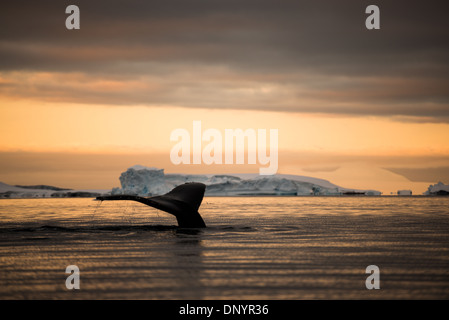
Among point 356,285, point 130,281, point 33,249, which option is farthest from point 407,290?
A: point 33,249

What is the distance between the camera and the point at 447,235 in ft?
100

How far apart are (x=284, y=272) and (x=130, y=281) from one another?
4.64 meters

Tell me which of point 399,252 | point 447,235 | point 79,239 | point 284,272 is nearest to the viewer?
point 284,272

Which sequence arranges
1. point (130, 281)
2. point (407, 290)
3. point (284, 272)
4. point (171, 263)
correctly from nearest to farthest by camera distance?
point (407, 290), point (130, 281), point (284, 272), point (171, 263)

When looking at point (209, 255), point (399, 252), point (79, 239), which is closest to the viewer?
point (209, 255)

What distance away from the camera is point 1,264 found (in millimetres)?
18766

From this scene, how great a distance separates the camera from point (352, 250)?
2295cm

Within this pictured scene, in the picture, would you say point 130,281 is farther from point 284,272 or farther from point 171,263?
point 284,272

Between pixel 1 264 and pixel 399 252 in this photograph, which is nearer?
pixel 1 264

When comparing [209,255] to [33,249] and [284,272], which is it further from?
[33,249]

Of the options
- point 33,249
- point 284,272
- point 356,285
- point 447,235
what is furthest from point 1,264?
point 447,235
